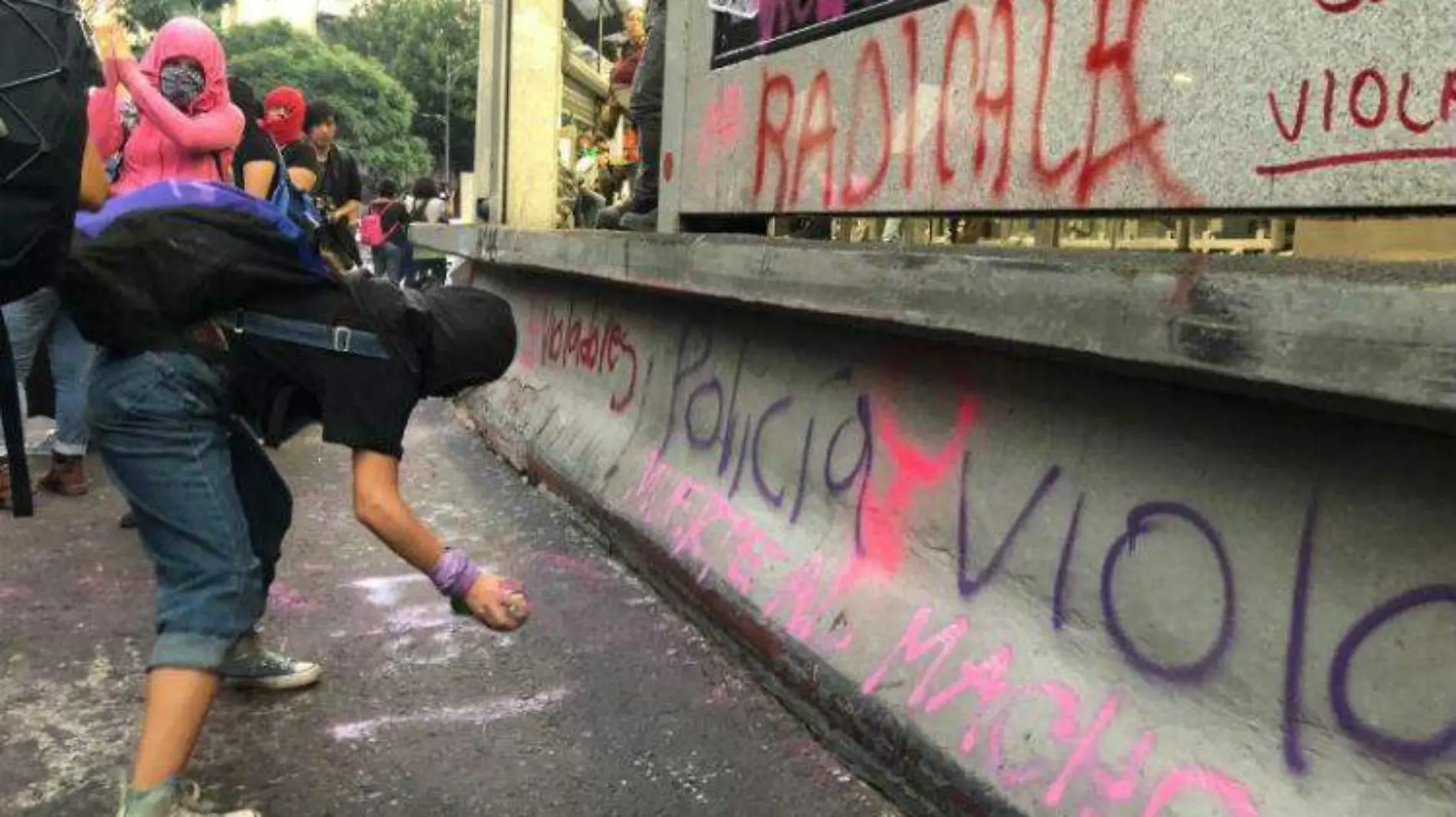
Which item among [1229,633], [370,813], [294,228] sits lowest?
[370,813]

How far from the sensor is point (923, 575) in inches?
110

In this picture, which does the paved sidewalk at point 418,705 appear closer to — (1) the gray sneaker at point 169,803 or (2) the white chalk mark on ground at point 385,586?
(2) the white chalk mark on ground at point 385,586

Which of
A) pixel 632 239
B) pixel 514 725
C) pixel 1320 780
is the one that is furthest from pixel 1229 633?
pixel 632 239

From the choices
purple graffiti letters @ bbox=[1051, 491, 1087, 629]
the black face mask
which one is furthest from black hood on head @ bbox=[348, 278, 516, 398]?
the black face mask

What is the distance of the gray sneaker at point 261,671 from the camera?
3.22 metres

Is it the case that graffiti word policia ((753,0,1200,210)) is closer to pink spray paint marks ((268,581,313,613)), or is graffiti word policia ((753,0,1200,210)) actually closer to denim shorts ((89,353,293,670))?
denim shorts ((89,353,293,670))

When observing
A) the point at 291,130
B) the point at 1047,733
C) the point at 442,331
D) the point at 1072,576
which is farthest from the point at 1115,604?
the point at 291,130

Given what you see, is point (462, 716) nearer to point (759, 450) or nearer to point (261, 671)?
point (261, 671)

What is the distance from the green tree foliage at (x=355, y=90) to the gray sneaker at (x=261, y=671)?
5490cm

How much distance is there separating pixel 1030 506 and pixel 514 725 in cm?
144

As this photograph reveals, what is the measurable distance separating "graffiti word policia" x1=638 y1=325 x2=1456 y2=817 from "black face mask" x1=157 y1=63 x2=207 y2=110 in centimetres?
185

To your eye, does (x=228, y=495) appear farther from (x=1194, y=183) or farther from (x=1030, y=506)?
(x=1194, y=183)

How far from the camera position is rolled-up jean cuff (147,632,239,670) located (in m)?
2.46

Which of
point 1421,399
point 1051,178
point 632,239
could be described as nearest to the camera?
point 1421,399
